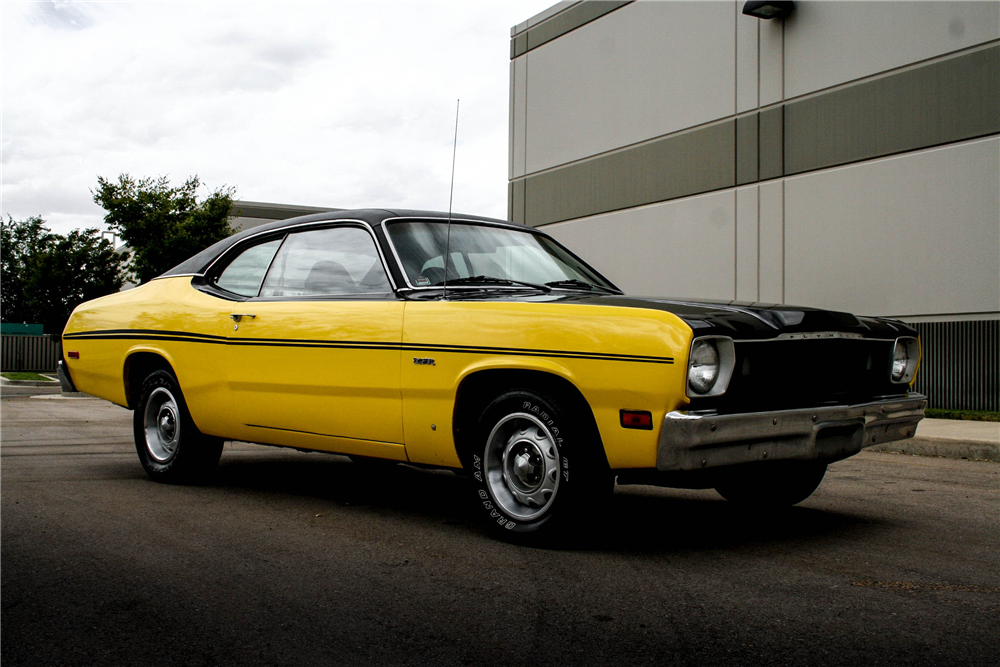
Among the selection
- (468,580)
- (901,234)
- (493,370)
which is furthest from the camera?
(901,234)

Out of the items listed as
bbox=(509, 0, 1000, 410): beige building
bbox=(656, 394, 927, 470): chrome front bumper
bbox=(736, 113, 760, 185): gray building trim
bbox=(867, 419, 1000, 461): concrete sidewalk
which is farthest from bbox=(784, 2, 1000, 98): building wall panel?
bbox=(656, 394, 927, 470): chrome front bumper

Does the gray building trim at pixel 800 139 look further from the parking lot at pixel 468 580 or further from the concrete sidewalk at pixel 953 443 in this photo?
the parking lot at pixel 468 580

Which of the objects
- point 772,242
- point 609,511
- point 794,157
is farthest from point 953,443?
point 794,157

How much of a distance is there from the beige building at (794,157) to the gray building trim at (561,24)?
65 mm

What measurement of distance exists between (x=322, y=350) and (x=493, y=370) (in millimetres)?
1167

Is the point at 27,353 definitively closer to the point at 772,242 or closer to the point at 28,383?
the point at 28,383

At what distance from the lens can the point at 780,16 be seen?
571 inches

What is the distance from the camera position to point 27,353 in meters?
35.4

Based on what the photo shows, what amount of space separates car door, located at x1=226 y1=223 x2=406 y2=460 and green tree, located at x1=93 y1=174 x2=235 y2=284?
2495 cm

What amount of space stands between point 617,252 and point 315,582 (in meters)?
14.5

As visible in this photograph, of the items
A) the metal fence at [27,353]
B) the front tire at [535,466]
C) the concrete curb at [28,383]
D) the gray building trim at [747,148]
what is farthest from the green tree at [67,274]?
the front tire at [535,466]

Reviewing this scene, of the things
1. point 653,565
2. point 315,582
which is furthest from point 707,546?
point 315,582

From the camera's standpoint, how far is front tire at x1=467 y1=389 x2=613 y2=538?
382 cm

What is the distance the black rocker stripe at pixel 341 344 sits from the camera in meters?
3.73
